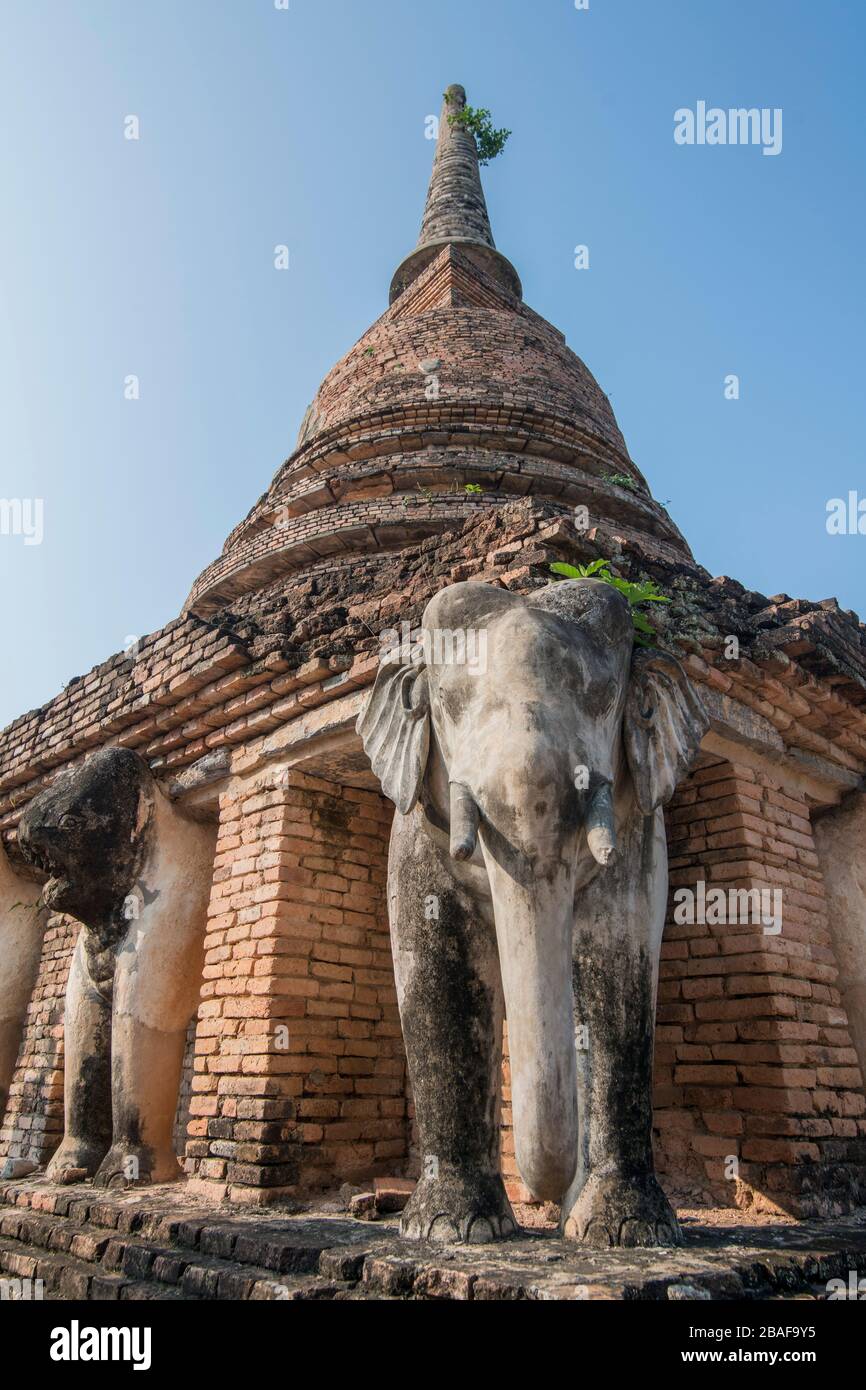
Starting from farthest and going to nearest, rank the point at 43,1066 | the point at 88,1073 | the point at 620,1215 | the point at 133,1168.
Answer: the point at 43,1066, the point at 88,1073, the point at 133,1168, the point at 620,1215

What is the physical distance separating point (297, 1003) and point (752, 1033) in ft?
6.77

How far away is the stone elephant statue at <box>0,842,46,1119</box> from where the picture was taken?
261 inches

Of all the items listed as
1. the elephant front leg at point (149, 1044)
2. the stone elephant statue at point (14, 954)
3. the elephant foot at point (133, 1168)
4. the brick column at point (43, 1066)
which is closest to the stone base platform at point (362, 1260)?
the elephant foot at point (133, 1168)

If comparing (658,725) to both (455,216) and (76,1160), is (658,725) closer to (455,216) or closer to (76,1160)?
(76,1160)

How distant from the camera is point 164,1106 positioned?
4.81 meters

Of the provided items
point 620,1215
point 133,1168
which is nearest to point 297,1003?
point 133,1168

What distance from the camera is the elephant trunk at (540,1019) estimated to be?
7.59ft

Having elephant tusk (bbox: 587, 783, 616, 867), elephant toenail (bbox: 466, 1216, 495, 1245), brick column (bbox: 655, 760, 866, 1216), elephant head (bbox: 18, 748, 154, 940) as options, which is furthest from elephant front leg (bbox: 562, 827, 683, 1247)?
elephant head (bbox: 18, 748, 154, 940)

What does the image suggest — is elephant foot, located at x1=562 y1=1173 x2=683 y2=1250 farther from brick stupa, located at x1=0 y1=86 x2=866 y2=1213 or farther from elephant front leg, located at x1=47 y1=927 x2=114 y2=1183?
elephant front leg, located at x1=47 y1=927 x2=114 y2=1183

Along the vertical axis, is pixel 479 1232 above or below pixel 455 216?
below

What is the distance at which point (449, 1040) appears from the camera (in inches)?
116

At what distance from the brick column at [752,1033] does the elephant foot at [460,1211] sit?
4.60 ft

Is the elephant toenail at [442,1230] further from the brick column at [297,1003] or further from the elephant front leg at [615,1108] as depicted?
the brick column at [297,1003]

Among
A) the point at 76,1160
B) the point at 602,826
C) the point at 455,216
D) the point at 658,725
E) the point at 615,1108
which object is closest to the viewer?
the point at 602,826
